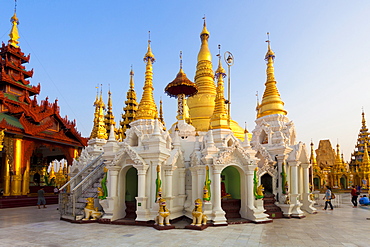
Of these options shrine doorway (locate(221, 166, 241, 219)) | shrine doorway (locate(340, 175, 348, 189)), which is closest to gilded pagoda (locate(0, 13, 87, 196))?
shrine doorway (locate(221, 166, 241, 219))

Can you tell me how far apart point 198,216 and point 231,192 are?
3732 mm

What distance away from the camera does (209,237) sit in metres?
8.84

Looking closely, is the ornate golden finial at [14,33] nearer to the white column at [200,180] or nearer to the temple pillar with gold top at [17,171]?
the temple pillar with gold top at [17,171]

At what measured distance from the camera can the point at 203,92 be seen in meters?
20.6

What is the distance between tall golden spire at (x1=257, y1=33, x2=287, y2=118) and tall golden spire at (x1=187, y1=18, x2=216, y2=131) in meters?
3.82

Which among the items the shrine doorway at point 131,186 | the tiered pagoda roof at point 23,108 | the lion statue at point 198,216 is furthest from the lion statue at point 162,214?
the tiered pagoda roof at point 23,108

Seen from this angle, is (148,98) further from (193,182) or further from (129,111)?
(129,111)

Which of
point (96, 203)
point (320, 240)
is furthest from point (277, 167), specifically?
point (96, 203)

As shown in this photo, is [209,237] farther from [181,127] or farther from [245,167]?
[181,127]

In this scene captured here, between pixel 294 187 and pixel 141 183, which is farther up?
pixel 141 183

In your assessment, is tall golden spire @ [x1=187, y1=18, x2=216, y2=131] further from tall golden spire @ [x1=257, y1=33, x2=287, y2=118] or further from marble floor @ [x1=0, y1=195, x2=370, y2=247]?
marble floor @ [x1=0, y1=195, x2=370, y2=247]

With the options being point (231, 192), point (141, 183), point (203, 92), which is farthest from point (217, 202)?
point (203, 92)

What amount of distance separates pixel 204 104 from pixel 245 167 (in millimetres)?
8695

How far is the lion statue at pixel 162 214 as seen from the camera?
33.9 feet
